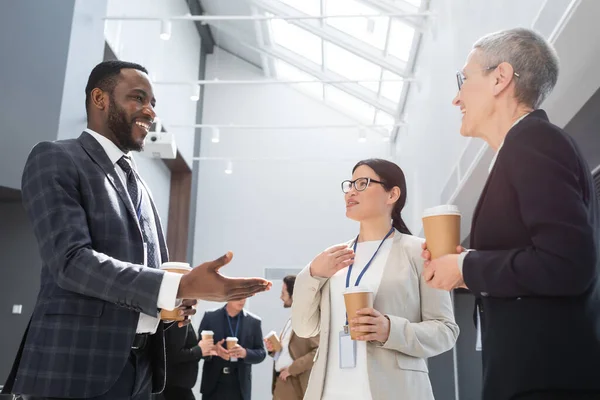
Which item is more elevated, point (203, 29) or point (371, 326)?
point (203, 29)

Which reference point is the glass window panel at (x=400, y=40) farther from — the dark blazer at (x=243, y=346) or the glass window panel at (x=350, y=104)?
the dark blazer at (x=243, y=346)

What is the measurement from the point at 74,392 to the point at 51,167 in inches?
22.3

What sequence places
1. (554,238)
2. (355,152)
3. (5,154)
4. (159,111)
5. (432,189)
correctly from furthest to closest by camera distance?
(355,152) < (159,111) < (432,189) < (5,154) < (554,238)

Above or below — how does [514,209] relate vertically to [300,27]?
below

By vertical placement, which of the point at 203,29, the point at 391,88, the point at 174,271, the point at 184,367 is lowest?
the point at 184,367

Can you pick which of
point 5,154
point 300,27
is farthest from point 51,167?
point 300,27

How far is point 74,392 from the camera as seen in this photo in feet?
4.35

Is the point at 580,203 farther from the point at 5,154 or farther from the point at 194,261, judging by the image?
the point at 194,261

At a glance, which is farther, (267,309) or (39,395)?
(267,309)

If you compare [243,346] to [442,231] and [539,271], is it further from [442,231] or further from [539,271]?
[539,271]

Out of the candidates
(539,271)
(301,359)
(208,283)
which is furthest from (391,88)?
(539,271)

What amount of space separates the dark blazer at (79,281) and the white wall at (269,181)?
8.98 meters

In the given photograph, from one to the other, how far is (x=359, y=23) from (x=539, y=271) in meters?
7.70

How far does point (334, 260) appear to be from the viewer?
6.31ft
